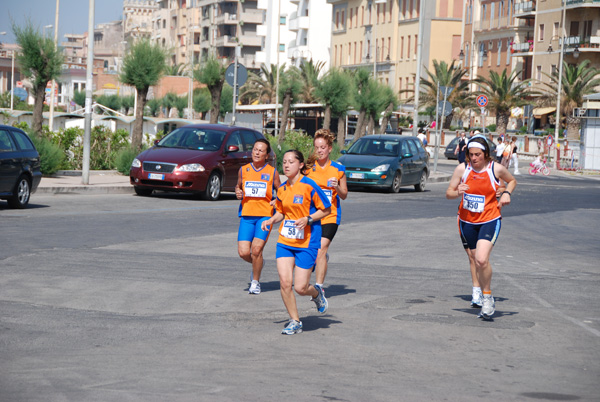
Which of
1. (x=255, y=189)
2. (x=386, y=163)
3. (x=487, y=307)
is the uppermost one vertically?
(x=255, y=189)

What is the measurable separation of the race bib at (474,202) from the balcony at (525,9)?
83318mm

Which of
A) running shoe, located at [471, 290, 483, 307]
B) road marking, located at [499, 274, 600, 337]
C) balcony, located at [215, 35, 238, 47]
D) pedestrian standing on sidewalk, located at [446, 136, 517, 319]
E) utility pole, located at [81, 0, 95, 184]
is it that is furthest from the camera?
balcony, located at [215, 35, 238, 47]

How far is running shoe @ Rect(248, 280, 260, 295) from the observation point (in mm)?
10641

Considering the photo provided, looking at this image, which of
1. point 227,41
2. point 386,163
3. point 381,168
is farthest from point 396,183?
point 227,41

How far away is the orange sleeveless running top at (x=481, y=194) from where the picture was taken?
31.8 ft

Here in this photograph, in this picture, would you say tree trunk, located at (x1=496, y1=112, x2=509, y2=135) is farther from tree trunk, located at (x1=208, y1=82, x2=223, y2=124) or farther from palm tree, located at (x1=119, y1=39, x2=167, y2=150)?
palm tree, located at (x1=119, y1=39, x2=167, y2=150)

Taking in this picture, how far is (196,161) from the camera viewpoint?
78.7 ft

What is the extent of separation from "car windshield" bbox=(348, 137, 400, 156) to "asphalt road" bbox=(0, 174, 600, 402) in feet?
43.1

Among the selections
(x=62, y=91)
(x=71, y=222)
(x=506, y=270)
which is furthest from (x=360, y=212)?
(x=62, y=91)

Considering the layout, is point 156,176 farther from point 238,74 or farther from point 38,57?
point 38,57

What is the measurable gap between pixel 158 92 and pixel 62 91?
120 feet

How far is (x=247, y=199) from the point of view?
1095 centimetres

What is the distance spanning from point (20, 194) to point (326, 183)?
35.0 ft

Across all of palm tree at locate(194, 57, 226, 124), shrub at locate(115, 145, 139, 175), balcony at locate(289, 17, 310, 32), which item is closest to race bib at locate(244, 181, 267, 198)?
shrub at locate(115, 145, 139, 175)
